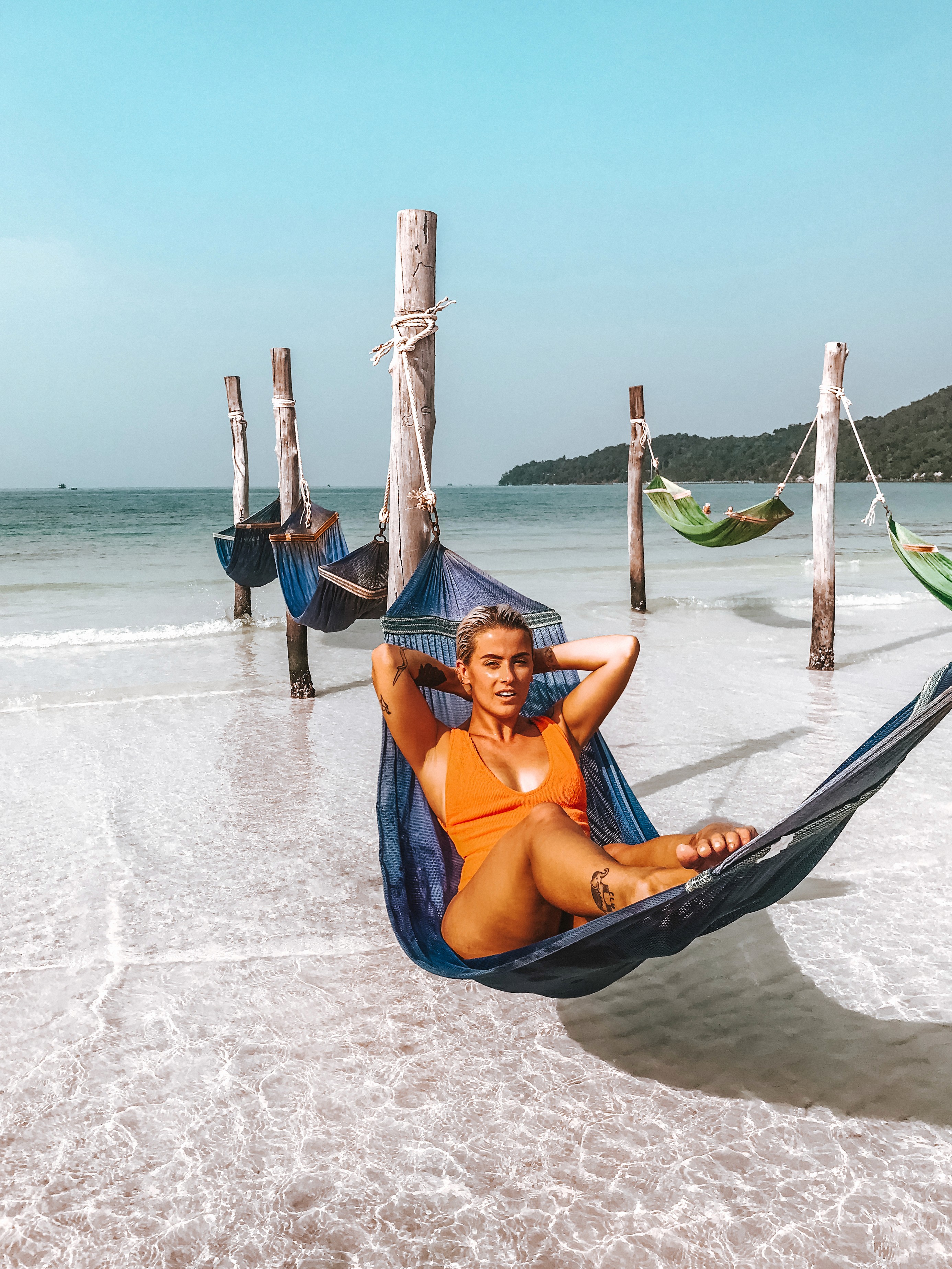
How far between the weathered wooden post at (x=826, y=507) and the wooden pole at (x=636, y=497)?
2158 millimetres

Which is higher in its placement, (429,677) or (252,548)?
(252,548)

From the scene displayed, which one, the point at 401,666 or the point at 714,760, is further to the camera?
the point at 714,760

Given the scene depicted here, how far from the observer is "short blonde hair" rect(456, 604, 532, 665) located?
6.75 feet

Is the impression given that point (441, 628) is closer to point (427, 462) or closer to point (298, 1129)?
point (427, 462)

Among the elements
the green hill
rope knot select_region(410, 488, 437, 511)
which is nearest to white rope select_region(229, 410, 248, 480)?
rope knot select_region(410, 488, 437, 511)

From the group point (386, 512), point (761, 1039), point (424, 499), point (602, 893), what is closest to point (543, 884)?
point (602, 893)

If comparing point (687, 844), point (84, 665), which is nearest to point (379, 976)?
point (687, 844)

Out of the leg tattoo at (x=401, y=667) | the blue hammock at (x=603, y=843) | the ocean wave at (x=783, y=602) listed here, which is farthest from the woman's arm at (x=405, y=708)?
the ocean wave at (x=783, y=602)

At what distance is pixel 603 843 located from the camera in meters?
2.25

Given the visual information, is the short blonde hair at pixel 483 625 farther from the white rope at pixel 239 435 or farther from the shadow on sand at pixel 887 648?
the white rope at pixel 239 435

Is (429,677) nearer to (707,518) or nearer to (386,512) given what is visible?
(386,512)

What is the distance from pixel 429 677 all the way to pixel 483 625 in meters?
0.30

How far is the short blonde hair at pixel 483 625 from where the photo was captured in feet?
6.75

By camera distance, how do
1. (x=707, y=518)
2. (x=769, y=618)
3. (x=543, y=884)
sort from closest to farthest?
(x=543, y=884) < (x=707, y=518) < (x=769, y=618)
